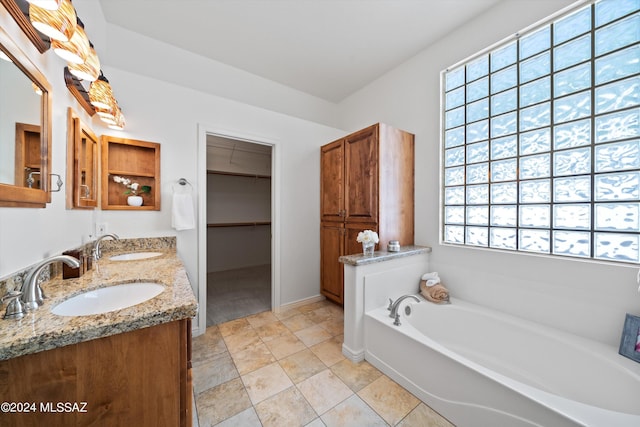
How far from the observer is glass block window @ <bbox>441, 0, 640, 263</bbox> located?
1440 millimetres

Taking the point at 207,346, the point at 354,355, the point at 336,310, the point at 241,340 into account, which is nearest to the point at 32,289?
the point at 207,346

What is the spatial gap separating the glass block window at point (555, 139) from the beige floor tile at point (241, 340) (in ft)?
7.37

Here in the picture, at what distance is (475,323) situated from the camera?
1.83 m

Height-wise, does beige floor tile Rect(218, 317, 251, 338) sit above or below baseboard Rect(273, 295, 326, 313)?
below

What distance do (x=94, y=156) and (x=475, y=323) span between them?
336cm

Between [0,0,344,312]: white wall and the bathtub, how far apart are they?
4.78ft

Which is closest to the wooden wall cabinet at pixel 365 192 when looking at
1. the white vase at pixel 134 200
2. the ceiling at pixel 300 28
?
the ceiling at pixel 300 28

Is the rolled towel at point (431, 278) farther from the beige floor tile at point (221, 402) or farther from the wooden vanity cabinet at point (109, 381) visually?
the wooden vanity cabinet at point (109, 381)

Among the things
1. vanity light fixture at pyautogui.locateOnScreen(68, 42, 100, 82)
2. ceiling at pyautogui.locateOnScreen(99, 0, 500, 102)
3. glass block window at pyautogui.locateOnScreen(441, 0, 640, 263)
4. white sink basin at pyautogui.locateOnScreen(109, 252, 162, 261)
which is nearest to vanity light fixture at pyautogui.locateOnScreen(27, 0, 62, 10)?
vanity light fixture at pyautogui.locateOnScreen(68, 42, 100, 82)

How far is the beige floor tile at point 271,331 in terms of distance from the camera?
2172 millimetres

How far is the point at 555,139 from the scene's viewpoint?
5.49 feet

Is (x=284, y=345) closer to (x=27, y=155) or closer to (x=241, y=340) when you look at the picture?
(x=241, y=340)

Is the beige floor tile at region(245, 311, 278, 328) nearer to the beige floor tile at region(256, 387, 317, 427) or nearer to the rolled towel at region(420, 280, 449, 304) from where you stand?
the beige floor tile at region(256, 387, 317, 427)

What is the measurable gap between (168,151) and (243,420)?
2204 mm
